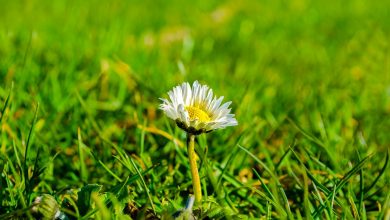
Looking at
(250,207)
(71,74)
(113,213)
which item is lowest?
(250,207)

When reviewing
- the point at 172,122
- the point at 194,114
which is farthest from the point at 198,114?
the point at 172,122

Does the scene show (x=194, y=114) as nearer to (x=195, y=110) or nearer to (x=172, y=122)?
(x=195, y=110)

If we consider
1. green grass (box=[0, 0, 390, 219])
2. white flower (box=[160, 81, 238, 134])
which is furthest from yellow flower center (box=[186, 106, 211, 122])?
green grass (box=[0, 0, 390, 219])

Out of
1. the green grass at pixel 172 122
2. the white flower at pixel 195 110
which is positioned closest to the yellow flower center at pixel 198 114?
the white flower at pixel 195 110

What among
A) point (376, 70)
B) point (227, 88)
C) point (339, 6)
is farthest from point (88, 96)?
point (339, 6)

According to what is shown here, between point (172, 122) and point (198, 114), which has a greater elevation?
point (198, 114)

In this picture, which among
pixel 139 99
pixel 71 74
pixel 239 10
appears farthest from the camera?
pixel 239 10

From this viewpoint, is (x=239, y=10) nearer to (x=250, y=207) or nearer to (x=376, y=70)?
(x=376, y=70)
